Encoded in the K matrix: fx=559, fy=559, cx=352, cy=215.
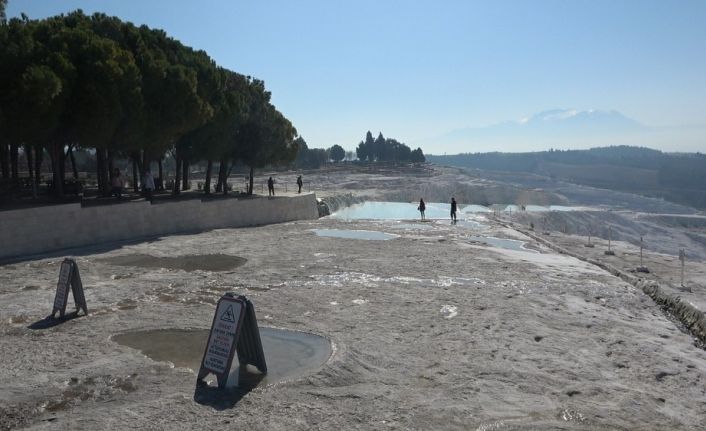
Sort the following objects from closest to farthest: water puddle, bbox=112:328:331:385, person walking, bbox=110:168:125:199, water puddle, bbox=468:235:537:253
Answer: water puddle, bbox=112:328:331:385, water puddle, bbox=468:235:537:253, person walking, bbox=110:168:125:199

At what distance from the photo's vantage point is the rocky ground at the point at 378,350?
18.8 feet

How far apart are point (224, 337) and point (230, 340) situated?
0.36ft

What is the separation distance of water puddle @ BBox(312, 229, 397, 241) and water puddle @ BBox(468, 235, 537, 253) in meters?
3.61

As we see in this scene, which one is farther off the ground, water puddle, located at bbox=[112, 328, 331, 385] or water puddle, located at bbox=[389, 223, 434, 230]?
water puddle, located at bbox=[112, 328, 331, 385]

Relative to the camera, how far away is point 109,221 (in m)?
19.2

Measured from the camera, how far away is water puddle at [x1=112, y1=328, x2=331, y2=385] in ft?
23.0

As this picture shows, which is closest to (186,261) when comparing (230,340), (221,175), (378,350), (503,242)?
(378,350)

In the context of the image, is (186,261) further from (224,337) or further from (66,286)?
(224,337)

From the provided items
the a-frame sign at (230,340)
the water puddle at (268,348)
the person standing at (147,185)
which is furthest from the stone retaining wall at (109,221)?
the a-frame sign at (230,340)

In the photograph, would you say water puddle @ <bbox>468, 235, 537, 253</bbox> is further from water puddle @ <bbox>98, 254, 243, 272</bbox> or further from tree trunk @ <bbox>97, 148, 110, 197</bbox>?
tree trunk @ <bbox>97, 148, 110, 197</bbox>

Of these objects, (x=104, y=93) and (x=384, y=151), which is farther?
(x=384, y=151)

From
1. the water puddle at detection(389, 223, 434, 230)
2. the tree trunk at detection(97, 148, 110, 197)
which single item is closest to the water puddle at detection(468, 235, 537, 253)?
the water puddle at detection(389, 223, 434, 230)

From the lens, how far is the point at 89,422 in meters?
5.34

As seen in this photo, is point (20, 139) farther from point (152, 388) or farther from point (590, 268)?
point (590, 268)
